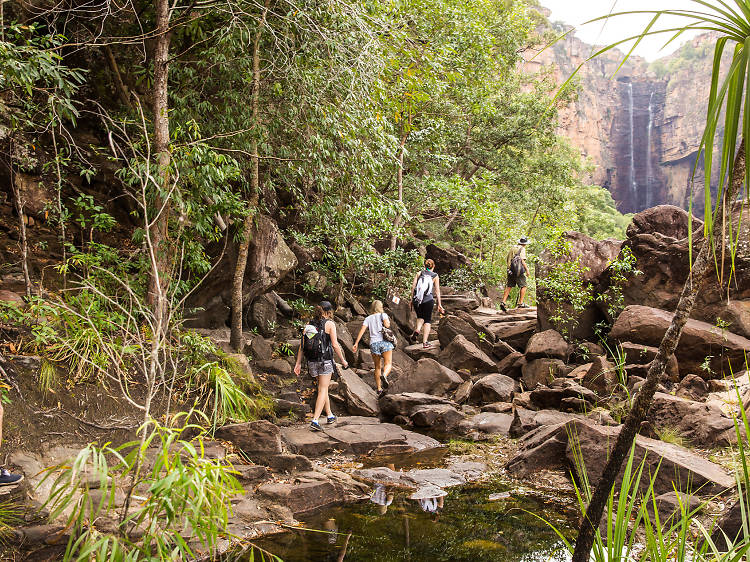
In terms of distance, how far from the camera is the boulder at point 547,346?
10.8 meters

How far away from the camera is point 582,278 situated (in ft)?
37.7

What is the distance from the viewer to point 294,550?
4.16 meters

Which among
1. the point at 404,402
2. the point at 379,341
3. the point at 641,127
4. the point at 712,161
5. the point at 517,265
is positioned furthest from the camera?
the point at 641,127

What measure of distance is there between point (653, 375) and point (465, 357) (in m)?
8.76

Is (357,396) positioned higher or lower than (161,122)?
lower

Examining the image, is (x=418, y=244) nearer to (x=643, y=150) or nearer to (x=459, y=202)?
(x=459, y=202)

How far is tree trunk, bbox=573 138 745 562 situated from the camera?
2432mm

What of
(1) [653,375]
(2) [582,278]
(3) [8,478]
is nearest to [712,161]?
(1) [653,375]

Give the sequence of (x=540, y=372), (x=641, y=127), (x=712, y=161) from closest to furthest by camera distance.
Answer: (x=712, y=161)
(x=540, y=372)
(x=641, y=127)

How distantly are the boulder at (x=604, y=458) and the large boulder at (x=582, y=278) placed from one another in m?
5.10

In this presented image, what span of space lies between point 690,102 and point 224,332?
192 feet

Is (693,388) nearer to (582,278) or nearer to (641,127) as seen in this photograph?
(582,278)

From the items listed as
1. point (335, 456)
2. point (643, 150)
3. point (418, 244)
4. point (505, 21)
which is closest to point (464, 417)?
point (335, 456)

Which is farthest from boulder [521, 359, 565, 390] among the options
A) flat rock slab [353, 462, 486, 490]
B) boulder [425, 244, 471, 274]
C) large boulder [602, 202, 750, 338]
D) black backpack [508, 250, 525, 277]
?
boulder [425, 244, 471, 274]
